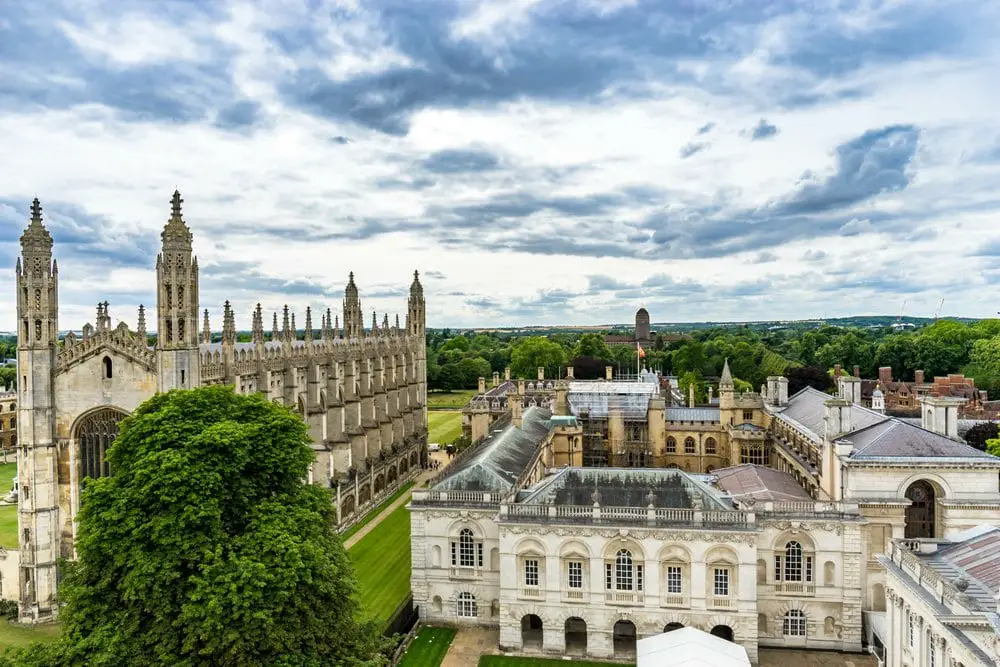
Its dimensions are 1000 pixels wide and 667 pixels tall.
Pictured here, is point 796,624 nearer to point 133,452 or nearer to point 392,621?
point 392,621

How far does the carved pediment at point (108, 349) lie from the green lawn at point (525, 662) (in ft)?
66.8

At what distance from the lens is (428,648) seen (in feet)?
93.9

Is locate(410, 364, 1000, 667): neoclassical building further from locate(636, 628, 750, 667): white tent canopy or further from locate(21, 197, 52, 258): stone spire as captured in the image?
locate(21, 197, 52, 258): stone spire

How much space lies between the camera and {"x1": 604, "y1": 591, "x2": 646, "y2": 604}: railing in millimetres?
27922

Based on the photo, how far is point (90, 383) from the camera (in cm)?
3266

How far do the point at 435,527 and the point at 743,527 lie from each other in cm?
1332

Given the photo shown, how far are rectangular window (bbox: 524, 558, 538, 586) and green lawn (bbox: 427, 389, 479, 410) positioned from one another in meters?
78.3

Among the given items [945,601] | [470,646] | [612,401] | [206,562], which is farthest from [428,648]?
[612,401]

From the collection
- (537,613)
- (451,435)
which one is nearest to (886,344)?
(451,435)

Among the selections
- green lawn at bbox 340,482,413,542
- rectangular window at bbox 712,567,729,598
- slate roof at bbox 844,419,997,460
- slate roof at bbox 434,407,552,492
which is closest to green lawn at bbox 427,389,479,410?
green lawn at bbox 340,482,413,542

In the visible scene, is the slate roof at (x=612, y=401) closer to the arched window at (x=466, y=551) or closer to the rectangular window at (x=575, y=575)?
the arched window at (x=466, y=551)

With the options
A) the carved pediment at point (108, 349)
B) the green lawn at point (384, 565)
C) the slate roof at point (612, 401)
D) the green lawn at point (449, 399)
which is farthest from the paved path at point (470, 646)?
the green lawn at point (449, 399)

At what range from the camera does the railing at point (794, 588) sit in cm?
2875

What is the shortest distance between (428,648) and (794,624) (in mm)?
15847
